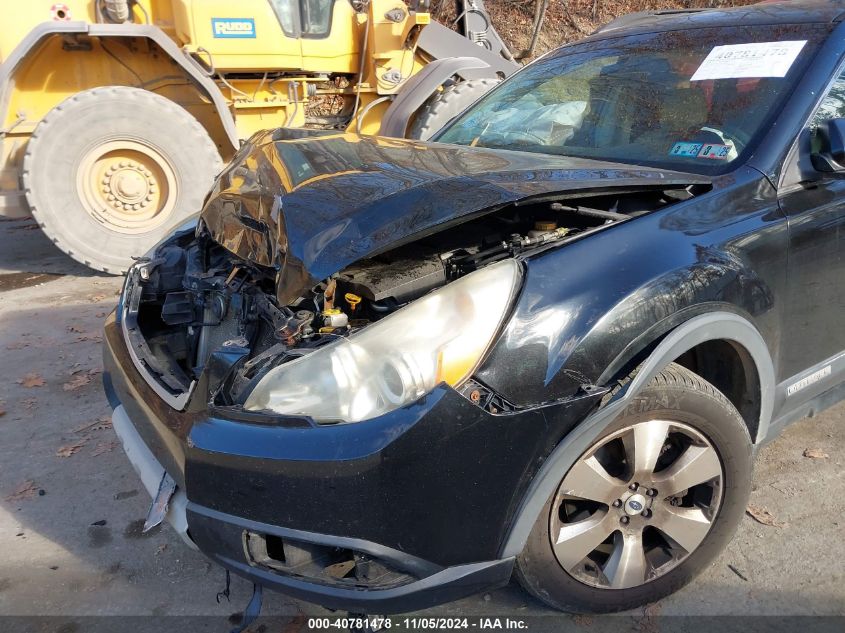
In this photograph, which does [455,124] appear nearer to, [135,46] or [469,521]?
[469,521]

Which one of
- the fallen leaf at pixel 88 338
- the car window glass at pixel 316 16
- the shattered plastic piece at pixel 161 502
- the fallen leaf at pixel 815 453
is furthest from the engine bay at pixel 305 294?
the car window glass at pixel 316 16

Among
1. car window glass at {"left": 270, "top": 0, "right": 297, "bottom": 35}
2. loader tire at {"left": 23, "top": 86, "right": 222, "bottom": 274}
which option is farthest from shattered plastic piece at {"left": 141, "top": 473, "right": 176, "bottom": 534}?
car window glass at {"left": 270, "top": 0, "right": 297, "bottom": 35}

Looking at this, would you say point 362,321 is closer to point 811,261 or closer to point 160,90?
point 811,261

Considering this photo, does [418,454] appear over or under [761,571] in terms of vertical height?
Answer: over

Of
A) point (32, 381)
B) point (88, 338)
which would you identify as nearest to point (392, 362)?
point (32, 381)

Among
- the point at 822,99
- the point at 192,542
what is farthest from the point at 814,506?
the point at 192,542

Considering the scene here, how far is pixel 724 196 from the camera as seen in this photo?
2174 mm

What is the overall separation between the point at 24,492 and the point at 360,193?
7.15 ft

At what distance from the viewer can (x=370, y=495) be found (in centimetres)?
162

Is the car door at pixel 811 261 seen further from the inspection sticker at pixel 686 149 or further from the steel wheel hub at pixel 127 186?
the steel wheel hub at pixel 127 186

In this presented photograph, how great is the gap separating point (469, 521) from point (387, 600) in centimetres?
29

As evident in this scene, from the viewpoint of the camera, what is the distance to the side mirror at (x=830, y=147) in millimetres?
2270

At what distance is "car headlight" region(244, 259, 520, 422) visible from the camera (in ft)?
5.50

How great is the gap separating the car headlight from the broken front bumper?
6 cm
